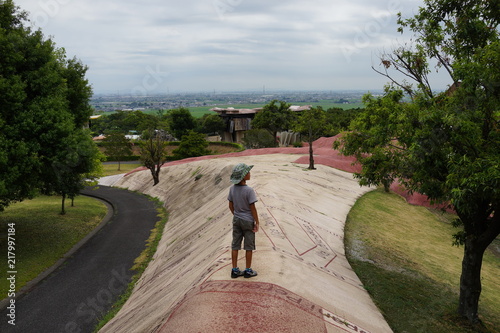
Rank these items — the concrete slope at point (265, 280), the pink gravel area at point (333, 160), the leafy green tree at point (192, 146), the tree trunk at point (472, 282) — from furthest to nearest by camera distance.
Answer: the leafy green tree at point (192, 146)
the pink gravel area at point (333, 160)
the tree trunk at point (472, 282)
the concrete slope at point (265, 280)

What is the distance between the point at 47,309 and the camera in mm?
14266

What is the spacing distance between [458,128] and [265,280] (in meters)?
6.92

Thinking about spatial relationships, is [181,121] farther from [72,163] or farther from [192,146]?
[72,163]

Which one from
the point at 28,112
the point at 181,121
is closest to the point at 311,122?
the point at 28,112

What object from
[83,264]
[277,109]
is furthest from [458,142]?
[277,109]

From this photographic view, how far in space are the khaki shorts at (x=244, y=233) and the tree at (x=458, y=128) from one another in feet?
17.3

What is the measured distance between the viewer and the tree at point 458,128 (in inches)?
381

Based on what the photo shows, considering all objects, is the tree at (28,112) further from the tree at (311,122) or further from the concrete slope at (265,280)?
the tree at (311,122)

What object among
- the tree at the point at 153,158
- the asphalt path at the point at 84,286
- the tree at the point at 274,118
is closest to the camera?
the asphalt path at the point at 84,286

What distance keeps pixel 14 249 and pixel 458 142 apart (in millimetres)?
22791

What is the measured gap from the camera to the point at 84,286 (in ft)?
54.1

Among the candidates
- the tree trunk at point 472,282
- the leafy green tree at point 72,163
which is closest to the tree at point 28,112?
the leafy green tree at point 72,163

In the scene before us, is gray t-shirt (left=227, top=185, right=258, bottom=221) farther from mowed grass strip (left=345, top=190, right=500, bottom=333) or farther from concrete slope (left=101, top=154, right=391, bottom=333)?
Answer: mowed grass strip (left=345, top=190, right=500, bottom=333)

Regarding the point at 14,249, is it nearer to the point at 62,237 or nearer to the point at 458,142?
the point at 62,237
